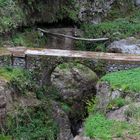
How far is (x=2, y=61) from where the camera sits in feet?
59.2

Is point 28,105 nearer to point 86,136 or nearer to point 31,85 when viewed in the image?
point 31,85

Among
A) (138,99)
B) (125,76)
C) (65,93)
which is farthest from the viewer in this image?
(65,93)

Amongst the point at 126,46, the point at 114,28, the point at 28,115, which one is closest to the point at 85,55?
the point at 28,115

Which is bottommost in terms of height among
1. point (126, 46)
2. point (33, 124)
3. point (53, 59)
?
point (33, 124)

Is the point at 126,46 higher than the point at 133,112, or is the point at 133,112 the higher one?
the point at 133,112

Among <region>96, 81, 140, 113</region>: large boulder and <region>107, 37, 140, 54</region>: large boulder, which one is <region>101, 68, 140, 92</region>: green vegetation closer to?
<region>96, 81, 140, 113</region>: large boulder

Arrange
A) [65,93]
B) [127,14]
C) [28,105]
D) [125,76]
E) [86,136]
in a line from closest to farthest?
1. [86,136]
2. [125,76]
3. [28,105]
4. [65,93]
5. [127,14]

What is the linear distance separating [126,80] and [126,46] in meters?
6.78

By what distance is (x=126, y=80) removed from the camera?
51.3 feet

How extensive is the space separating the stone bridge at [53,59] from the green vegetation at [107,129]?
4.57m

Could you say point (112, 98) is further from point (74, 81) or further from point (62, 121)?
point (74, 81)

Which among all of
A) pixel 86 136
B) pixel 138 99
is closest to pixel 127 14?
pixel 138 99

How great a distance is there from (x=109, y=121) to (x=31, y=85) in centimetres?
546

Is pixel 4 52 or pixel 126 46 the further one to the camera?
pixel 126 46
